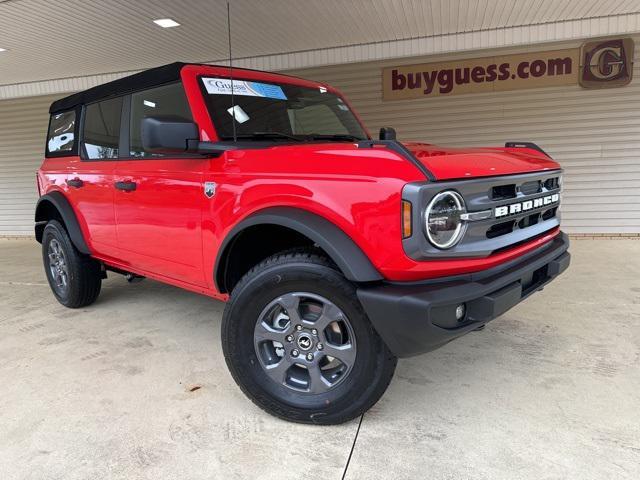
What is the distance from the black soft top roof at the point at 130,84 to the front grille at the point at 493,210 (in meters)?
1.86

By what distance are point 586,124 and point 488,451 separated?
6658 millimetres

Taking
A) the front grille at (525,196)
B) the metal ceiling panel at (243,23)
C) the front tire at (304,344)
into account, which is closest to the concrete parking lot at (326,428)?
the front tire at (304,344)

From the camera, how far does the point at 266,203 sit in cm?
223

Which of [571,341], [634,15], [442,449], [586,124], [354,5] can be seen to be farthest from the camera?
[586,124]

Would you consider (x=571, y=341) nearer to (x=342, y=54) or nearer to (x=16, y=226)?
Result: (x=342, y=54)

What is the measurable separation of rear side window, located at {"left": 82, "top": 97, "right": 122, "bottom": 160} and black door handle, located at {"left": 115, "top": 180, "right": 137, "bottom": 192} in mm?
315

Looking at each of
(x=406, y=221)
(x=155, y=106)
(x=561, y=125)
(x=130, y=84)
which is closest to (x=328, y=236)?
(x=406, y=221)

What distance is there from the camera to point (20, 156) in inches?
399

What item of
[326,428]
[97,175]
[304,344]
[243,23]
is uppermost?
[243,23]

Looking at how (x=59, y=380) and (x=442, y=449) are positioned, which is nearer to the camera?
(x=442, y=449)

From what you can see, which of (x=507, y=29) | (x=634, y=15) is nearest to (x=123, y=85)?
(x=507, y=29)

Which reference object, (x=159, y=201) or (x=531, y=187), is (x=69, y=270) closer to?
(x=159, y=201)

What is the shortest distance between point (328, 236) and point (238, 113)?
3.86 ft

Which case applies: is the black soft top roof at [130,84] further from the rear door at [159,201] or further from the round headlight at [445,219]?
the round headlight at [445,219]
